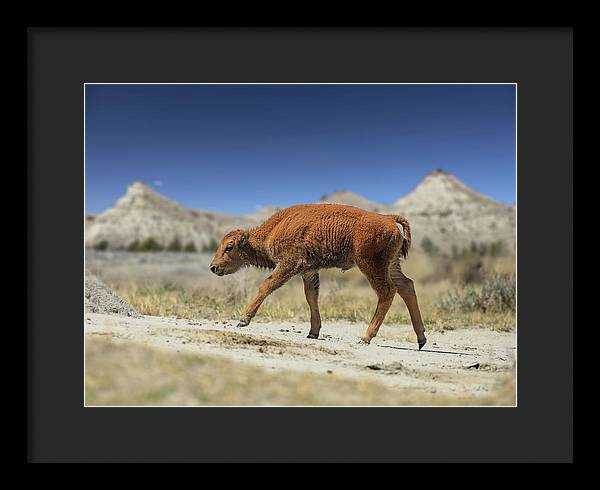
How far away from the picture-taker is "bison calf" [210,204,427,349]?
27.5 ft

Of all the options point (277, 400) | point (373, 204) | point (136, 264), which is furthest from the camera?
point (373, 204)

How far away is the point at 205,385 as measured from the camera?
21.2ft

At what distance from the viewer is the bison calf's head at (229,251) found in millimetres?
8883

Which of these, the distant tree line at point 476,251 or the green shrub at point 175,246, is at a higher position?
the green shrub at point 175,246

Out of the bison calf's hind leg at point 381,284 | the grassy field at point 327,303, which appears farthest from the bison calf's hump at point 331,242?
the grassy field at point 327,303

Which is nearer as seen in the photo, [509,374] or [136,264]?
[509,374]

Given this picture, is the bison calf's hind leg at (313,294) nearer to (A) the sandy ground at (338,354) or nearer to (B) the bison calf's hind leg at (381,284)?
(A) the sandy ground at (338,354)

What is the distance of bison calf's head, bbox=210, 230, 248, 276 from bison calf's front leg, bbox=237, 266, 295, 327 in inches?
28.9

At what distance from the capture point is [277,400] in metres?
6.48
